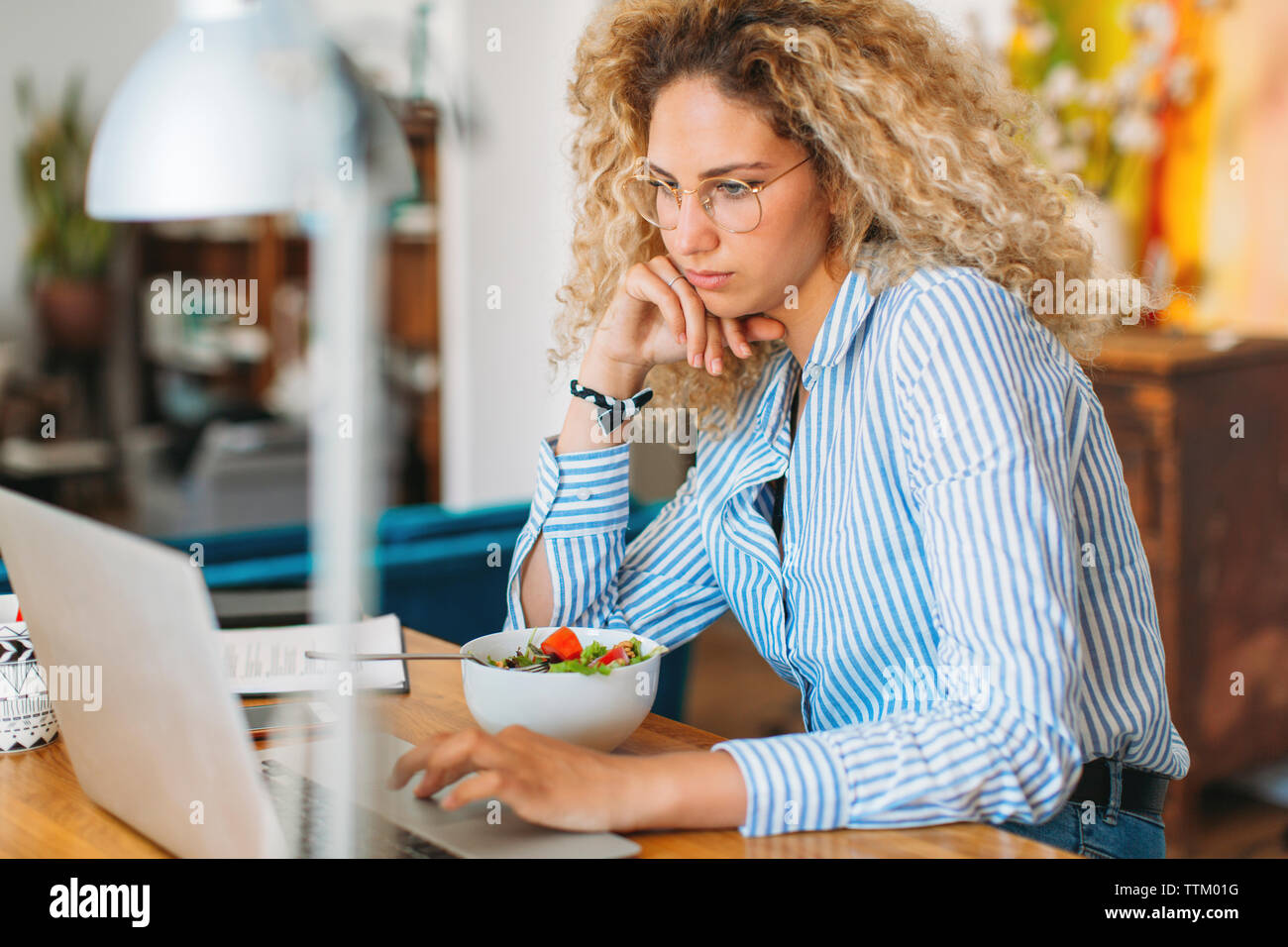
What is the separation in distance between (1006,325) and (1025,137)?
477 mm

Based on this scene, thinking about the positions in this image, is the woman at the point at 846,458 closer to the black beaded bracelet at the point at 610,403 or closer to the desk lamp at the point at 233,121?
the black beaded bracelet at the point at 610,403

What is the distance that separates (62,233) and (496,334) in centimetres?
260

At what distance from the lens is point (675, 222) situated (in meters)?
1.26

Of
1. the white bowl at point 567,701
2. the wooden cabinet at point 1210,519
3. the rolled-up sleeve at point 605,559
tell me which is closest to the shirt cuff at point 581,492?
the rolled-up sleeve at point 605,559

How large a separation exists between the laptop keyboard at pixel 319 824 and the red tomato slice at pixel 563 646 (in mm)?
255

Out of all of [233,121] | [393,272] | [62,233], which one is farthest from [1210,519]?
[62,233]

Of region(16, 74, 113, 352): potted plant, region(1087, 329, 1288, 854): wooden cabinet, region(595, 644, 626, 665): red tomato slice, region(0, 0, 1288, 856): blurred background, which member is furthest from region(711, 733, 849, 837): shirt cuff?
region(16, 74, 113, 352): potted plant

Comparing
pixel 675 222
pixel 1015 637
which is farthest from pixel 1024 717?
pixel 675 222

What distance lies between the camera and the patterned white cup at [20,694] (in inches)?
43.1

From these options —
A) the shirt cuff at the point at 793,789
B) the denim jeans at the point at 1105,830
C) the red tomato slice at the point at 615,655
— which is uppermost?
the red tomato slice at the point at 615,655

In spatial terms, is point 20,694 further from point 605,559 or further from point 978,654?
point 978,654

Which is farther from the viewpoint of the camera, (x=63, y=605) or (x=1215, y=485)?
(x=1215, y=485)

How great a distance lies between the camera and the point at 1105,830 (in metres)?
1.16
